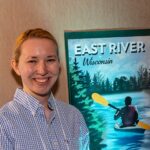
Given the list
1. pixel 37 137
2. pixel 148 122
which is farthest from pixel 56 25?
pixel 148 122

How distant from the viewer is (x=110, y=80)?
60.9 inches

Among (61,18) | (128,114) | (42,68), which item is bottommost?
A: (128,114)

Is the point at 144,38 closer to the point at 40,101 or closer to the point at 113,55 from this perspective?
the point at 113,55

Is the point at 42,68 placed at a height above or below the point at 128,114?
above

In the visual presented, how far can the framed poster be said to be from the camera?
1.49 m

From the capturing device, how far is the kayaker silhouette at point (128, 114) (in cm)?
157

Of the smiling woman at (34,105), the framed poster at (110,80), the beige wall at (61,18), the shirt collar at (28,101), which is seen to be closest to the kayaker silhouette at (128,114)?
the framed poster at (110,80)

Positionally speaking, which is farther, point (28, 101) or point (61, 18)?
point (61, 18)

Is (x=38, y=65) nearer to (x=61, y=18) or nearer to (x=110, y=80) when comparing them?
(x=61, y=18)

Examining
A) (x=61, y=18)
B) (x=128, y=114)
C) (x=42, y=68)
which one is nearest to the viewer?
(x=42, y=68)

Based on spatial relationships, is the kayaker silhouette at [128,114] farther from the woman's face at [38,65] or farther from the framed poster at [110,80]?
the woman's face at [38,65]

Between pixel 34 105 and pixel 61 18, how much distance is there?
0.47m

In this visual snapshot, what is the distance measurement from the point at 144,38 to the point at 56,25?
43cm

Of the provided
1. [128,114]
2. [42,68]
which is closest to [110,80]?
[128,114]
